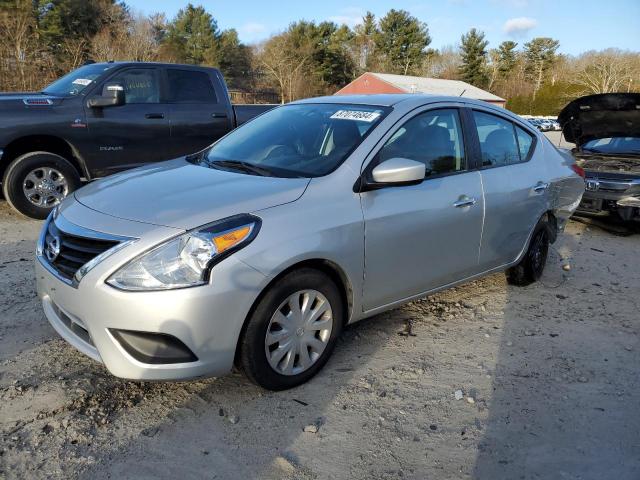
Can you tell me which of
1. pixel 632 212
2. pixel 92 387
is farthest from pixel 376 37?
pixel 92 387

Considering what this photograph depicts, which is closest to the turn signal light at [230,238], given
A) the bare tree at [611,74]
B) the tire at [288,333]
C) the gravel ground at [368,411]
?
the tire at [288,333]

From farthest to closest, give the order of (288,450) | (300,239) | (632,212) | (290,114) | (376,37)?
(376,37), (632,212), (290,114), (300,239), (288,450)

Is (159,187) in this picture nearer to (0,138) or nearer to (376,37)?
(0,138)

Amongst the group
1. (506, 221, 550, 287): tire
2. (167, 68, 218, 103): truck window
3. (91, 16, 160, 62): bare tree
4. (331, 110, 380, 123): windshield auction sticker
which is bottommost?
(506, 221, 550, 287): tire

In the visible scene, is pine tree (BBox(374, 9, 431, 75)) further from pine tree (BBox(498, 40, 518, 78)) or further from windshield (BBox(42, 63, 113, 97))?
windshield (BBox(42, 63, 113, 97))

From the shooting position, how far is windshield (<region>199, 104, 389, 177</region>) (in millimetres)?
3297

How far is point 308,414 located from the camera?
2834 millimetres

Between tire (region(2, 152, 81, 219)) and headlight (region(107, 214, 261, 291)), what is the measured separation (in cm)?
449

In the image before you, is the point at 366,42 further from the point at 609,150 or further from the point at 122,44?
the point at 609,150

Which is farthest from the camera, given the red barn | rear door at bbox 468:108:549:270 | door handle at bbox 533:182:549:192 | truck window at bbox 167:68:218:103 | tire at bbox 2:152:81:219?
the red barn

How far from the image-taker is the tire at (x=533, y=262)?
15.7 feet

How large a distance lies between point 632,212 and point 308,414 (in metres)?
6.23

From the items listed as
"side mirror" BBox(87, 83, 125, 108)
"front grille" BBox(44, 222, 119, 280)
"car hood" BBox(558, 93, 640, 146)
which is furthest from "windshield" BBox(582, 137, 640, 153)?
"front grille" BBox(44, 222, 119, 280)

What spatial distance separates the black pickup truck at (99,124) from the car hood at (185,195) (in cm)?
341
